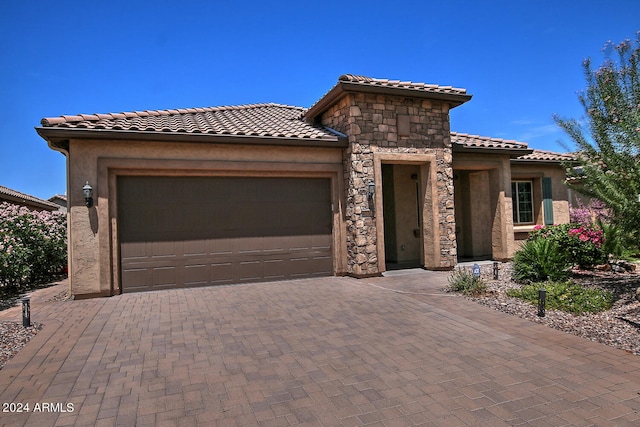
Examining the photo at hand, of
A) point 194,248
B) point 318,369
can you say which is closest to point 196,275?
point 194,248

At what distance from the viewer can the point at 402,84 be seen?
10406mm

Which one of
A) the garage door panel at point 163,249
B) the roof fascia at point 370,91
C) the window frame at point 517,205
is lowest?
the garage door panel at point 163,249

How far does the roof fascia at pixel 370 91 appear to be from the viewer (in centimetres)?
977

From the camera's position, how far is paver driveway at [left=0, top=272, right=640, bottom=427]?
11.3 ft

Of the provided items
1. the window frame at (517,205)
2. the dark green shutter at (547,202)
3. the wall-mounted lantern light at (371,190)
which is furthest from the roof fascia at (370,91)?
the dark green shutter at (547,202)

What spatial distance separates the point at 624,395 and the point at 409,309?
11.5 ft

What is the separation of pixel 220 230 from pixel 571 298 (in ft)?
24.3

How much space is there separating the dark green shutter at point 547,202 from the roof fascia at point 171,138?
26.8 ft

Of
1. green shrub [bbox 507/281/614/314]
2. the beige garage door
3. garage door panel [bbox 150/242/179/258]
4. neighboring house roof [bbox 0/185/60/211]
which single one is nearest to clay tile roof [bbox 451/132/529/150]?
the beige garage door

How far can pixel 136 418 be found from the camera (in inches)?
135

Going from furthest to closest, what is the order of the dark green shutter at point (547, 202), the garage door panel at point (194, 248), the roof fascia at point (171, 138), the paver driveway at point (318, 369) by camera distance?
the dark green shutter at point (547, 202), the garage door panel at point (194, 248), the roof fascia at point (171, 138), the paver driveway at point (318, 369)

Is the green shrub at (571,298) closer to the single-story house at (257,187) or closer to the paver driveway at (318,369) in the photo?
the paver driveway at (318,369)

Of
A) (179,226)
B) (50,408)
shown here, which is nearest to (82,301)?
(179,226)

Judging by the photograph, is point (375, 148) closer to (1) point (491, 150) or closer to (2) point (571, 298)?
(1) point (491, 150)
